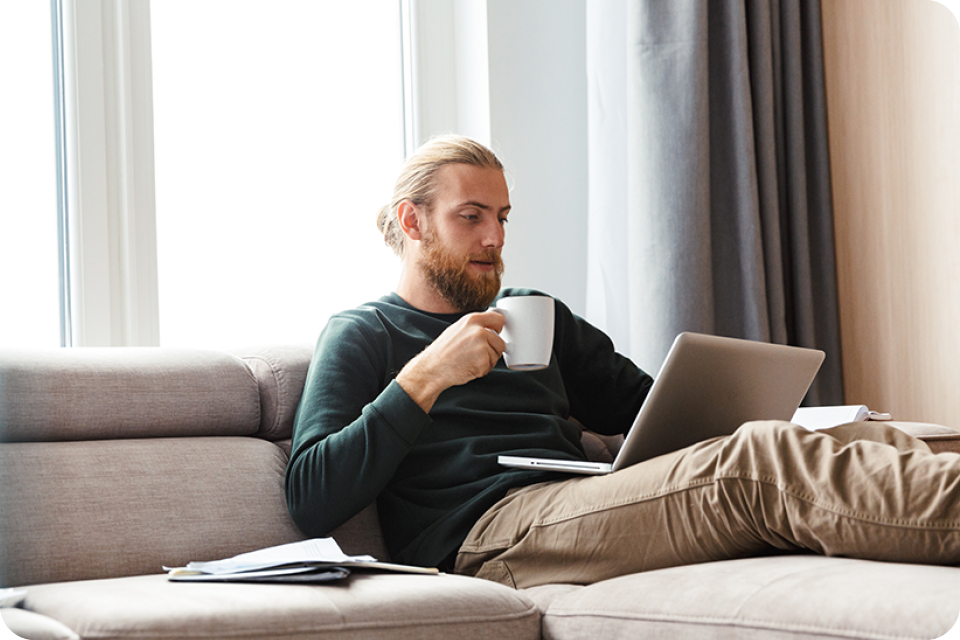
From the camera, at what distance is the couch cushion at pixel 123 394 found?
1.52 metres

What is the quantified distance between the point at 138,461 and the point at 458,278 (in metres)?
0.69

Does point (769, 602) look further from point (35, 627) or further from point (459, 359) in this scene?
point (35, 627)

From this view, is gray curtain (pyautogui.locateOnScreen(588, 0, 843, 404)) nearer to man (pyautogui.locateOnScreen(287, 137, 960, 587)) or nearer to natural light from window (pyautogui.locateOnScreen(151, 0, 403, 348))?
man (pyautogui.locateOnScreen(287, 137, 960, 587))

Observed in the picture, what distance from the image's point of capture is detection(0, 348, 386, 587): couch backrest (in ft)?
4.75

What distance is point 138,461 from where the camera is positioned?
1565 mm

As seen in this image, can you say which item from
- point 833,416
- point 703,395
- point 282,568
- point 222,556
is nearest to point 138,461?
point 222,556

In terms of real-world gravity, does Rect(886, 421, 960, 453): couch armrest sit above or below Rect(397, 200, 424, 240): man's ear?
below

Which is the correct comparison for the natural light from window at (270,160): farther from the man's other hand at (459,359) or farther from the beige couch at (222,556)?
the man's other hand at (459,359)

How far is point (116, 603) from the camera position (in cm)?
105

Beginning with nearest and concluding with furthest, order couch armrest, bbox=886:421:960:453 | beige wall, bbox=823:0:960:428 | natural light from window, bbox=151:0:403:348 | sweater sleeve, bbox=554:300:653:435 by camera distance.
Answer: couch armrest, bbox=886:421:960:453 < sweater sleeve, bbox=554:300:653:435 < natural light from window, bbox=151:0:403:348 < beige wall, bbox=823:0:960:428

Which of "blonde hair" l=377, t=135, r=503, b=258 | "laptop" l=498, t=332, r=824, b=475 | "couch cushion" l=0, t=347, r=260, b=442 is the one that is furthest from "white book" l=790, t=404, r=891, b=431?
"couch cushion" l=0, t=347, r=260, b=442

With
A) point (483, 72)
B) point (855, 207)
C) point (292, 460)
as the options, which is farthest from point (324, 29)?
point (855, 207)

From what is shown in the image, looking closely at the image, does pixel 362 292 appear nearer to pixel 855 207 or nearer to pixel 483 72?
pixel 483 72

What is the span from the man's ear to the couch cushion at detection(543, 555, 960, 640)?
929mm
